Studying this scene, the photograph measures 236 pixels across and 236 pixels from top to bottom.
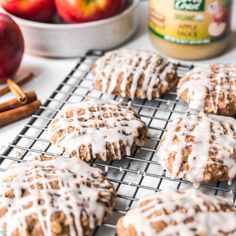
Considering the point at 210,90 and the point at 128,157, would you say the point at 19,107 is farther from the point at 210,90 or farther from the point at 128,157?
the point at 210,90

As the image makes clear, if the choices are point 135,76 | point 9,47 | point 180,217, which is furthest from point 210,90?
point 9,47

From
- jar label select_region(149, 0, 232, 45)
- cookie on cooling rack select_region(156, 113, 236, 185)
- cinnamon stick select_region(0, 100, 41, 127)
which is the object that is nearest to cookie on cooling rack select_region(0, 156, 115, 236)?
cookie on cooling rack select_region(156, 113, 236, 185)

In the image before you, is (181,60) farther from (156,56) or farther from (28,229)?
(28,229)

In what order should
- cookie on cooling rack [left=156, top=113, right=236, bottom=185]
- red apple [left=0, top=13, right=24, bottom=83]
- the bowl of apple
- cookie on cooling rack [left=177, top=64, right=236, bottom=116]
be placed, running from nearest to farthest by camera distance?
cookie on cooling rack [left=156, top=113, right=236, bottom=185] → cookie on cooling rack [left=177, top=64, right=236, bottom=116] → red apple [left=0, top=13, right=24, bottom=83] → the bowl of apple

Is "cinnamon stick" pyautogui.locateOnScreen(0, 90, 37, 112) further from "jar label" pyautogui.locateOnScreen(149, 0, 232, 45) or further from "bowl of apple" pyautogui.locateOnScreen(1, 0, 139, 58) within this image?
"jar label" pyautogui.locateOnScreen(149, 0, 232, 45)

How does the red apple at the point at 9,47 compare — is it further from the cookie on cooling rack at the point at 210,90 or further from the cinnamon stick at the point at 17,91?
the cookie on cooling rack at the point at 210,90

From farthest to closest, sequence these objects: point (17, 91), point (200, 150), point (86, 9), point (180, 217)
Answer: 1. point (86, 9)
2. point (17, 91)
3. point (200, 150)
4. point (180, 217)

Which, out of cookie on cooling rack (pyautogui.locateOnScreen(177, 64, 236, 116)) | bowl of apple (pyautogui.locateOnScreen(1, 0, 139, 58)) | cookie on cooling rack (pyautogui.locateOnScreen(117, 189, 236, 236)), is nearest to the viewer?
cookie on cooling rack (pyautogui.locateOnScreen(117, 189, 236, 236))
